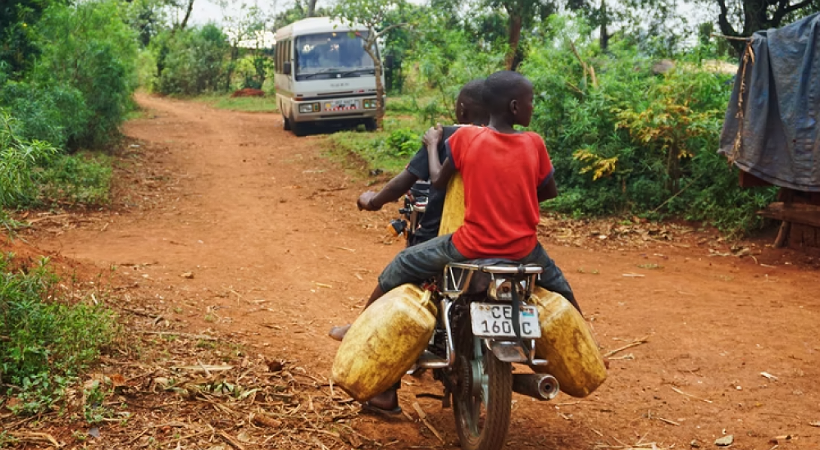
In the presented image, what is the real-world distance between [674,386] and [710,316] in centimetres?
163

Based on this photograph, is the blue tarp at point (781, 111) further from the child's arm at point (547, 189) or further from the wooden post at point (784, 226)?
the child's arm at point (547, 189)

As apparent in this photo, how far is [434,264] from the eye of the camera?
383 centimetres

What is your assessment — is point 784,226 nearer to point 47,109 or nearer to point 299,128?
point 47,109

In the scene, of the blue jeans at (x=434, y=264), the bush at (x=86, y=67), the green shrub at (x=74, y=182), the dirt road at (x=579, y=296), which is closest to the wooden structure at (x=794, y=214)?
the dirt road at (x=579, y=296)

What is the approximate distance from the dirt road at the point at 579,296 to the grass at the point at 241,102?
1674 cm

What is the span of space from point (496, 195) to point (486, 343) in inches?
24.9

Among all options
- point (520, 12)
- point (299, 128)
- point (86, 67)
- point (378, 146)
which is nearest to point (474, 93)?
point (86, 67)

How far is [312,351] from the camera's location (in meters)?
5.38

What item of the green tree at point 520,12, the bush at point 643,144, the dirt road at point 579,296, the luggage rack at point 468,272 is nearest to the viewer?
the luggage rack at point 468,272

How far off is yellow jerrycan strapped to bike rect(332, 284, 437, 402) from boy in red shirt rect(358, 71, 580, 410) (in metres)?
0.25

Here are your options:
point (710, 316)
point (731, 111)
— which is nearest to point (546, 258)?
point (710, 316)

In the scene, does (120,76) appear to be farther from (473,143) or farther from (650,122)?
(473,143)

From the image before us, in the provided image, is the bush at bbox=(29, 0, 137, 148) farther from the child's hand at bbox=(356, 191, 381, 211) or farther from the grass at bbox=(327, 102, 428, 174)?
the child's hand at bbox=(356, 191, 381, 211)

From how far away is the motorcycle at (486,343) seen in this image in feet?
11.6
